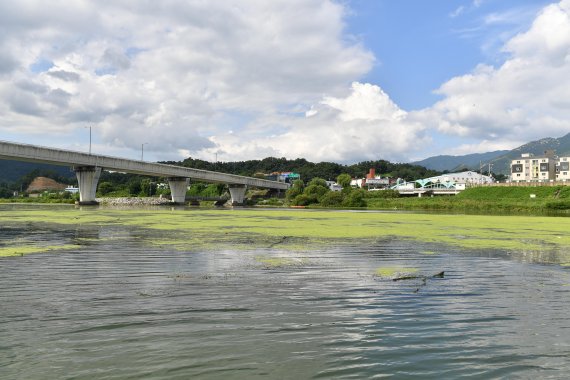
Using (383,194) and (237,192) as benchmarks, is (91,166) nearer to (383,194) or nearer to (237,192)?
(237,192)

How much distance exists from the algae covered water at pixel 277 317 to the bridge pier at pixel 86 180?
86.8m

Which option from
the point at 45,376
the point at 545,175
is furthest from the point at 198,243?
the point at 545,175

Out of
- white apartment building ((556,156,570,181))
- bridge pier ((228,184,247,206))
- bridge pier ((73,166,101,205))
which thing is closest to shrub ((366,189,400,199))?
bridge pier ((228,184,247,206))

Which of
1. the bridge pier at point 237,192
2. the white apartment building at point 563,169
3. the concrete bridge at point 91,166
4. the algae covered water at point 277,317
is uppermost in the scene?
the white apartment building at point 563,169

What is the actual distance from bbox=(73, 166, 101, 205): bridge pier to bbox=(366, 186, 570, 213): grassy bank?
67789 millimetres

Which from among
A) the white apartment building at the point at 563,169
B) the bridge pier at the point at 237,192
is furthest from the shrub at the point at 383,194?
the white apartment building at the point at 563,169

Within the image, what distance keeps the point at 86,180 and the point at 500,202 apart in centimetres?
9815

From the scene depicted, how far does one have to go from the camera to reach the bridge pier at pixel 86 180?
9719cm

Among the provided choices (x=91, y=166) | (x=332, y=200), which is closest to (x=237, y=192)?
(x=332, y=200)

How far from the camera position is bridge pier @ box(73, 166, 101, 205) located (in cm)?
9719

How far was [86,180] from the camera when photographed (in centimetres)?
9719

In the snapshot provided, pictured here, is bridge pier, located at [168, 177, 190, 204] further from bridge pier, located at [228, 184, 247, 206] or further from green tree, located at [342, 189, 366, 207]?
green tree, located at [342, 189, 366, 207]

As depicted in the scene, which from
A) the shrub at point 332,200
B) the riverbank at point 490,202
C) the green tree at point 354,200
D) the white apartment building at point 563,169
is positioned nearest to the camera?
the riverbank at point 490,202

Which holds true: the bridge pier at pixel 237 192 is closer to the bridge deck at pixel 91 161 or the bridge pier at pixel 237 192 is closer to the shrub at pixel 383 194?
the bridge deck at pixel 91 161
